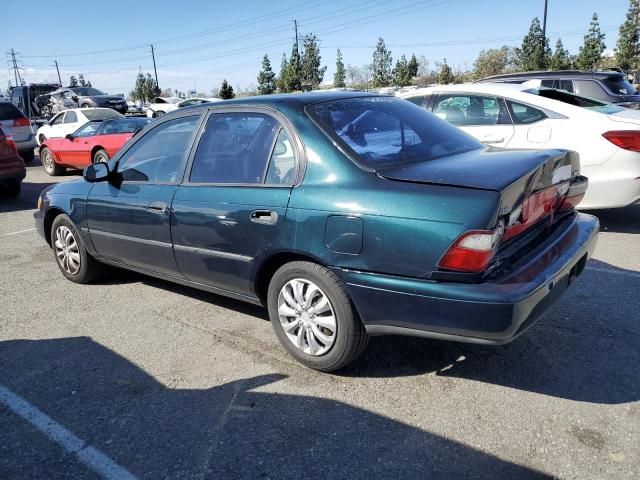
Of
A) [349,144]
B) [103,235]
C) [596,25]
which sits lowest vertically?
[103,235]

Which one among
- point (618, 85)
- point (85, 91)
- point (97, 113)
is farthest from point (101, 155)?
point (85, 91)

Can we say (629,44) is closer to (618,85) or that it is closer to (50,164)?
(618,85)

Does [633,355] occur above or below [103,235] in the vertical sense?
below

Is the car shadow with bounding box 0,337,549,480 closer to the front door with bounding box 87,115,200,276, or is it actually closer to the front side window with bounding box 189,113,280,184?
the front door with bounding box 87,115,200,276

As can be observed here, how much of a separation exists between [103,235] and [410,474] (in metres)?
3.21

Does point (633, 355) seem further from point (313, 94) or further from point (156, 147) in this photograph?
point (156, 147)

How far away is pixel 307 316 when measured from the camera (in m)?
3.08

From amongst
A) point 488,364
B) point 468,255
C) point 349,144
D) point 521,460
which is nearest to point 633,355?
point 488,364

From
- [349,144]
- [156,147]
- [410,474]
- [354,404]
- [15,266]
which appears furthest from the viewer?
[15,266]

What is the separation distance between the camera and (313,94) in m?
3.61

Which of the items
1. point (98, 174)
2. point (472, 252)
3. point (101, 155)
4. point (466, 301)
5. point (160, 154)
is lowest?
point (466, 301)

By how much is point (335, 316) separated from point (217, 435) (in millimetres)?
868

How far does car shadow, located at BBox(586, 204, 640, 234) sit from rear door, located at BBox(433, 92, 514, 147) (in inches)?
60.4

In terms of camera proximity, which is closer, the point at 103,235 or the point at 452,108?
the point at 103,235
